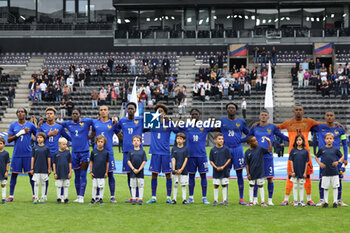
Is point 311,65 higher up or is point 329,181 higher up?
point 311,65

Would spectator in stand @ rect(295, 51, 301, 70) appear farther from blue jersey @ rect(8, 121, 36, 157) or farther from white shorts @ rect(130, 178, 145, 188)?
blue jersey @ rect(8, 121, 36, 157)

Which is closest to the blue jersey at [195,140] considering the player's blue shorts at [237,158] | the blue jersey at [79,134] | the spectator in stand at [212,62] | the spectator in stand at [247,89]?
the player's blue shorts at [237,158]

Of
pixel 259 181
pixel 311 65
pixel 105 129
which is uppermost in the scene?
pixel 311 65

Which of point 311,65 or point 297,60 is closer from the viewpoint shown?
point 297,60

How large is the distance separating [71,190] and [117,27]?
109 feet

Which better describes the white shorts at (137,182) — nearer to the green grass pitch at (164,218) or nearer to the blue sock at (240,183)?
the green grass pitch at (164,218)

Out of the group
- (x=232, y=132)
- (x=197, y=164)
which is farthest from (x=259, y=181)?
(x=197, y=164)

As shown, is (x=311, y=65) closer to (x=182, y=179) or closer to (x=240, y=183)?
(x=240, y=183)

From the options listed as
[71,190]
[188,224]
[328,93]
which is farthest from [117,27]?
[188,224]

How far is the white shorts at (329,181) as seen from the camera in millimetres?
12016

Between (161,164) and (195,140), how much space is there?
991 mm

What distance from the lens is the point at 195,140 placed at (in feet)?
41.9

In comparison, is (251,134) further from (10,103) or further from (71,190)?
(10,103)

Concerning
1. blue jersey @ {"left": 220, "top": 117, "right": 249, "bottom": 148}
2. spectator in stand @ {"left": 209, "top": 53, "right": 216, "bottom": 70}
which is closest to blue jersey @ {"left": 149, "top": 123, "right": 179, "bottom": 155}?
blue jersey @ {"left": 220, "top": 117, "right": 249, "bottom": 148}
